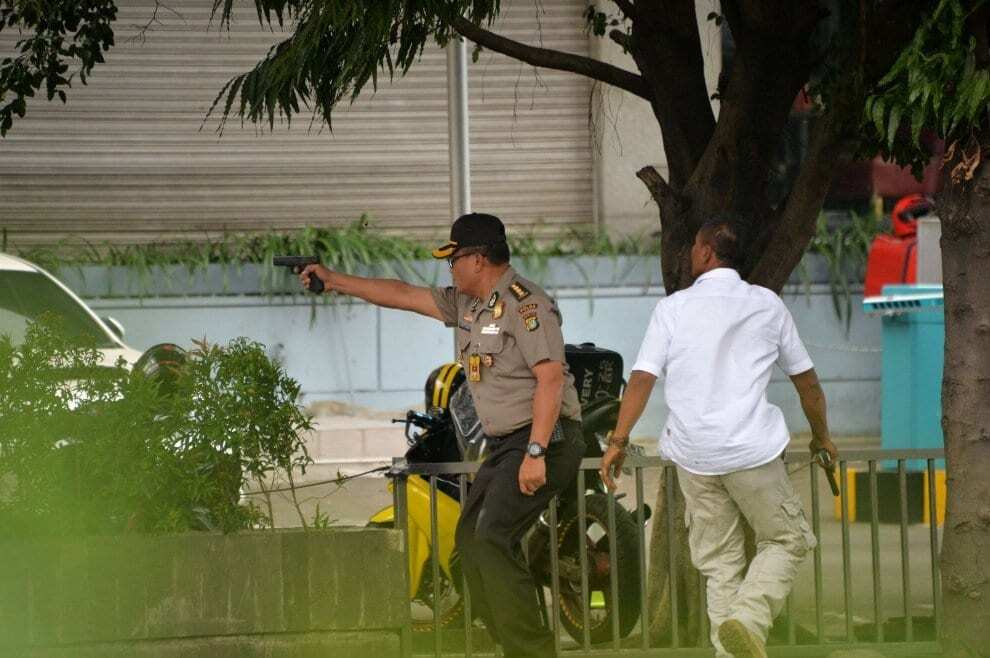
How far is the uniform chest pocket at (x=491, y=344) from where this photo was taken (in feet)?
20.6

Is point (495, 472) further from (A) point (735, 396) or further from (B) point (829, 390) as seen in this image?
(B) point (829, 390)

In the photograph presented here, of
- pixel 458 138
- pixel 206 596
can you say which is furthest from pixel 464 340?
pixel 458 138

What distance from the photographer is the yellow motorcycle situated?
712 cm

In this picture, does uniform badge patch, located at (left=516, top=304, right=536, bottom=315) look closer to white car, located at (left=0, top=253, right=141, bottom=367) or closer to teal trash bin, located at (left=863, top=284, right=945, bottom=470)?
white car, located at (left=0, top=253, right=141, bottom=367)

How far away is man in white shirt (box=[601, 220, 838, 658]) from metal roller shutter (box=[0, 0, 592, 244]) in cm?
898

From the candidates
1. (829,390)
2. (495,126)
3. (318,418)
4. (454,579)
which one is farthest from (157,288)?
(454,579)

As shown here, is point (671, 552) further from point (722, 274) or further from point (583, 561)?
point (722, 274)

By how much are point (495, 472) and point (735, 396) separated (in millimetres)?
942

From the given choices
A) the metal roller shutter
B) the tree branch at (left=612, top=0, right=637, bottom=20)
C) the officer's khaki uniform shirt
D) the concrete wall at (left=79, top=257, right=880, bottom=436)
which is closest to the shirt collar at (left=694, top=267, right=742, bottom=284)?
the officer's khaki uniform shirt

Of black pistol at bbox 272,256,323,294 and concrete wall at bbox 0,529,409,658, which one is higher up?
black pistol at bbox 272,256,323,294

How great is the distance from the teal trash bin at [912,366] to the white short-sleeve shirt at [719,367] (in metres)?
4.96

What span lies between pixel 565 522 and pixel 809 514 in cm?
440

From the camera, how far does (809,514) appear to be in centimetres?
1115

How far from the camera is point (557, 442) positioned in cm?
630
